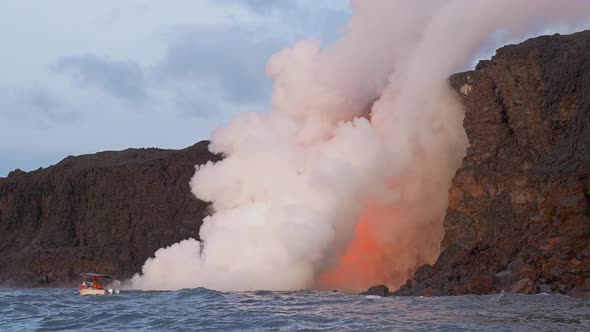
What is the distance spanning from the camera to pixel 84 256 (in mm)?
82312

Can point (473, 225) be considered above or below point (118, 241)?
below

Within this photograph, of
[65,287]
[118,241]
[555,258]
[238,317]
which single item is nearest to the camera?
[238,317]

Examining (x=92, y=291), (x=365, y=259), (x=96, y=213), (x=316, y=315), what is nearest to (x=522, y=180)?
A: (x=365, y=259)

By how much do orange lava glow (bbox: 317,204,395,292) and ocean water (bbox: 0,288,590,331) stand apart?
12618 mm

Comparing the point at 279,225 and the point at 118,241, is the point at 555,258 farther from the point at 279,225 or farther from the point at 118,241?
the point at 118,241

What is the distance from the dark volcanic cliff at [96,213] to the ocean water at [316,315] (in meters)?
43.1

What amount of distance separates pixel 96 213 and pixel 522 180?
54.6 metres

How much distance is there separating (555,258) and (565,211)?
2.73 meters

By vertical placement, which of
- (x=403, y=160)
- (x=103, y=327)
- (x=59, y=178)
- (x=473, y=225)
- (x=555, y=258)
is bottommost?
(x=103, y=327)

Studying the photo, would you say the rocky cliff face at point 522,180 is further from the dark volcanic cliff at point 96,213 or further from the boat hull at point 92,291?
the dark volcanic cliff at point 96,213

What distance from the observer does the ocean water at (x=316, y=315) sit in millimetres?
26562

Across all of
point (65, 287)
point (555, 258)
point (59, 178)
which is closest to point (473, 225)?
point (555, 258)

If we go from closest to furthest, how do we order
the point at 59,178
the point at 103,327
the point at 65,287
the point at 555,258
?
the point at 103,327, the point at 555,258, the point at 65,287, the point at 59,178

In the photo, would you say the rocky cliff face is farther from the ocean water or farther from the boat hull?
the boat hull
